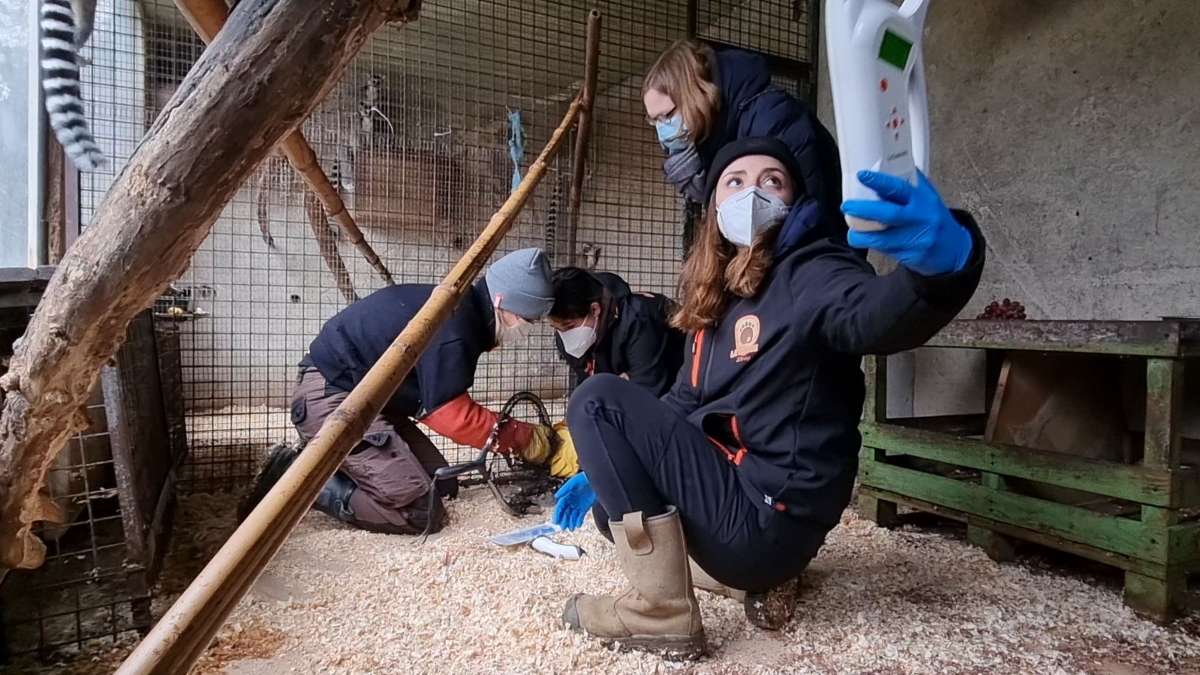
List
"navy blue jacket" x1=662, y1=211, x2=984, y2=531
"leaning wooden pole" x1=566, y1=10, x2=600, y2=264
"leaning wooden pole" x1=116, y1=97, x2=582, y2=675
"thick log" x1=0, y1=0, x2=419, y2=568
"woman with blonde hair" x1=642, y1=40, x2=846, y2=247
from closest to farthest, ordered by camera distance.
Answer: "leaning wooden pole" x1=116, y1=97, x2=582, y2=675 < "thick log" x1=0, y1=0, x2=419, y2=568 < "navy blue jacket" x1=662, y1=211, x2=984, y2=531 < "woman with blonde hair" x1=642, y1=40, x2=846, y2=247 < "leaning wooden pole" x1=566, y1=10, x2=600, y2=264

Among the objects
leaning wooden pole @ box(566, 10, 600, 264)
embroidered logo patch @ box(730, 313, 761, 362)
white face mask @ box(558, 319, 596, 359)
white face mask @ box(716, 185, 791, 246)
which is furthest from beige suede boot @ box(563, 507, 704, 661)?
leaning wooden pole @ box(566, 10, 600, 264)

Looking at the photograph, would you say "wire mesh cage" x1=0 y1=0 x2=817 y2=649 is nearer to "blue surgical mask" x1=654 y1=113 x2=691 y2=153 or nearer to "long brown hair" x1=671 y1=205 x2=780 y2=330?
"blue surgical mask" x1=654 y1=113 x2=691 y2=153

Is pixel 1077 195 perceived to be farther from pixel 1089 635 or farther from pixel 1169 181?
pixel 1089 635

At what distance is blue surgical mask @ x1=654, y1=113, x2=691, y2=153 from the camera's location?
5.83 ft

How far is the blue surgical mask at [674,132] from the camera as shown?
5.83 feet

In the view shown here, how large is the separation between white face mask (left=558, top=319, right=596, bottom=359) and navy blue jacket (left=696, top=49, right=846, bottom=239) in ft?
2.21

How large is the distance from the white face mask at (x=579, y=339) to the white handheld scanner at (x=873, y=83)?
144 centimetres

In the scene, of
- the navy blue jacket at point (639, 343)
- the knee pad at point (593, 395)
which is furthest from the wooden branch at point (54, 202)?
the knee pad at point (593, 395)

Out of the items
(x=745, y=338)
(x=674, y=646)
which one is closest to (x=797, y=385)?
(x=745, y=338)

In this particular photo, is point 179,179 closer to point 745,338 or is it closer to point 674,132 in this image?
point 745,338

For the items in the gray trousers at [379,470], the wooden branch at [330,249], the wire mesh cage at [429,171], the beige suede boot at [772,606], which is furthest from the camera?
the wooden branch at [330,249]

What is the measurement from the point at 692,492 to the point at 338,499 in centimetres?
129

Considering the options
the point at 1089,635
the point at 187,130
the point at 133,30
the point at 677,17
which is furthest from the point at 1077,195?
the point at 133,30

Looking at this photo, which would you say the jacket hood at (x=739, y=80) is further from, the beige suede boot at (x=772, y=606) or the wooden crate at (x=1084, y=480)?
the beige suede boot at (x=772, y=606)
